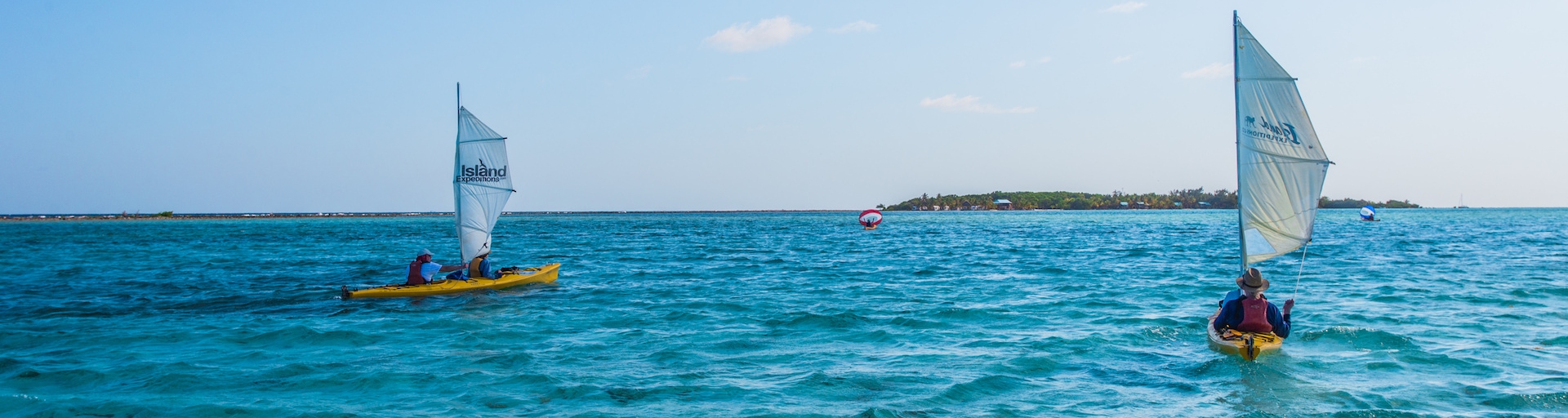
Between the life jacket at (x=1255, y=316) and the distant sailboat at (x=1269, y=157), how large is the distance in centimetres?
13

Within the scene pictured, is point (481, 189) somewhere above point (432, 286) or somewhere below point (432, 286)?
above

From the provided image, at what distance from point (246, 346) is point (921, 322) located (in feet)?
44.9

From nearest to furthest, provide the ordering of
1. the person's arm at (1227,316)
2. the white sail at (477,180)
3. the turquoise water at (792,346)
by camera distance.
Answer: the turquoise water at (792,346)
the person's arm at (1227,316)
the white sail at (477,180)

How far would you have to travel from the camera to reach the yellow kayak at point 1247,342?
13.8 meters

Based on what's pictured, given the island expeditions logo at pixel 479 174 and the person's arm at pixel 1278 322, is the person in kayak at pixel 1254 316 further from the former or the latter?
the island expeditions logo at pixel 479 174

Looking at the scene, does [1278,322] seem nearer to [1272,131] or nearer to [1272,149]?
[1272,149]

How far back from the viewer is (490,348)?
16.6 metres

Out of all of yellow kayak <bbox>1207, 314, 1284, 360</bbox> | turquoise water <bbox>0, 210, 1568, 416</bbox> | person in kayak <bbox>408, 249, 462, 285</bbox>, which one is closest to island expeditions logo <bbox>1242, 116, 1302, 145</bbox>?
yellow kayak <bbox>1207, 314, 1284, 360</bbox>

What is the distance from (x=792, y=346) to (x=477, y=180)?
13625 mm

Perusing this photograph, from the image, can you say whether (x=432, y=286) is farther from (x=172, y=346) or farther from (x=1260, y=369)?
(x=1260, y=369)

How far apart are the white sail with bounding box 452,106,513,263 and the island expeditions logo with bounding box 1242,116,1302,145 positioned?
19.8 m

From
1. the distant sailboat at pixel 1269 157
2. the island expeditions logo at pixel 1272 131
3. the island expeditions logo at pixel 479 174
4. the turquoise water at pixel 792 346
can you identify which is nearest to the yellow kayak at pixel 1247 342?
the distant sailboat at pixel 1269 157

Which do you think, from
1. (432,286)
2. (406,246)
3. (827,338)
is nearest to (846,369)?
(827,338)

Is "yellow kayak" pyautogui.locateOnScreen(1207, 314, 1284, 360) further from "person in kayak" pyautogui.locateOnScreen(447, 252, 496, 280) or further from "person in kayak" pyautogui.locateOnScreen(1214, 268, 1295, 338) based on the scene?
"person in kayak" pyautogui.locateOnScreen(447, 252, 496, 280)
